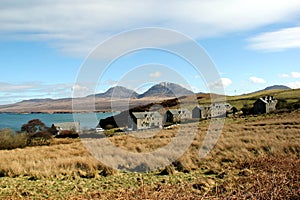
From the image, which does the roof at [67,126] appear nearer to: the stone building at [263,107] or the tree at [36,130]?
the tree at [36,130]

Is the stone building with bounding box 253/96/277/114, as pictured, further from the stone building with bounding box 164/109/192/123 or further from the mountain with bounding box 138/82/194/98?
the mountain with bounding box 138/82/194/98

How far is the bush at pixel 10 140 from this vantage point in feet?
111

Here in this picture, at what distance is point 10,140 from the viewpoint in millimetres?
34906

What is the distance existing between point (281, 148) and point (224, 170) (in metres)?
5.70

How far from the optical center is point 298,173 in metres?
6.75

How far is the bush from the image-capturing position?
34.0m

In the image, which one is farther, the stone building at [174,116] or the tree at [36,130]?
the stone building at [174,116]

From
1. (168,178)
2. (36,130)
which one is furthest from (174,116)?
(168,178)

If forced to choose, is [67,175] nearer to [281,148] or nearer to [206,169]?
[206,169]

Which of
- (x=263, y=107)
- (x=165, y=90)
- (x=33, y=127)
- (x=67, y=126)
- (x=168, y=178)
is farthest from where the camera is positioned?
(x=263, y=107)

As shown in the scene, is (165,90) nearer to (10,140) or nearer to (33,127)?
(10,140)

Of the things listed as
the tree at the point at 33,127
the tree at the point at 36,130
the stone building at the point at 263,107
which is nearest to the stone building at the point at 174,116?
the stone building at the point at 263,107

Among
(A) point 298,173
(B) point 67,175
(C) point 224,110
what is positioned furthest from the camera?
(C) point 224,110

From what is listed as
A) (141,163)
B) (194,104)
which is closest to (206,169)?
(141,163)
